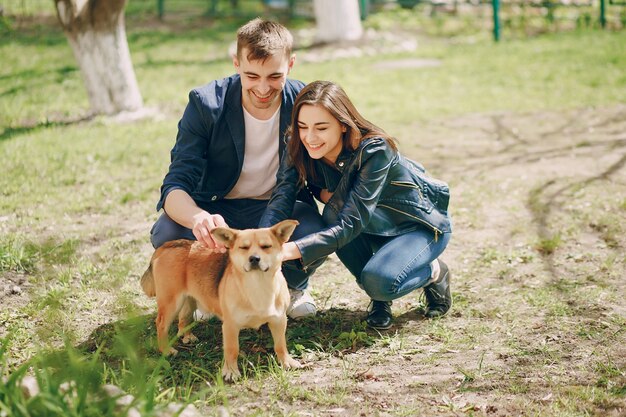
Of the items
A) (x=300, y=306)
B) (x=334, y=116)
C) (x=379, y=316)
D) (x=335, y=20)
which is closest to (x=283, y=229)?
(x=334, y=116)

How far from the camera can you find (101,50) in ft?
29.9

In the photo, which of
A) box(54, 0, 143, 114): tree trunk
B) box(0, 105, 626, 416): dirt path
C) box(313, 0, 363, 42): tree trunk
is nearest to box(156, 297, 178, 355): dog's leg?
box(0, 105, 626, 416): dirt path

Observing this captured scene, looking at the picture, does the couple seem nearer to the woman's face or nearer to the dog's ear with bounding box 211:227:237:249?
the woman's face

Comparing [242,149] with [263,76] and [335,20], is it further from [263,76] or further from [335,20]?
[335,20]

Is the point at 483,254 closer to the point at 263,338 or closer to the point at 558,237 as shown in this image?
the point at 558,237

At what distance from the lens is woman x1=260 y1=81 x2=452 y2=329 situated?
13.2ft

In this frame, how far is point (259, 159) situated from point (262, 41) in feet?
2.74

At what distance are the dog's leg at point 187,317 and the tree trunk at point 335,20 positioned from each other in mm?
11138

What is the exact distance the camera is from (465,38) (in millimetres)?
15570

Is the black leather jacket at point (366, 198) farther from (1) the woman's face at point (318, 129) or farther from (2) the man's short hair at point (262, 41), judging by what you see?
(2) the man's short hair at point (262, 41)

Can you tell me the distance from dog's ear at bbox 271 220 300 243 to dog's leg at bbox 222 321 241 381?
521mm

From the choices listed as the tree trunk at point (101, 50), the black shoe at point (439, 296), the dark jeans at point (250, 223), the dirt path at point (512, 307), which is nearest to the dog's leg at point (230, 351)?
the dirt path at point (512, 307)

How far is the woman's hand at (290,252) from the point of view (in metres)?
3.79

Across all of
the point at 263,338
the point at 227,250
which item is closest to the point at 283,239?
the point at 227,250
